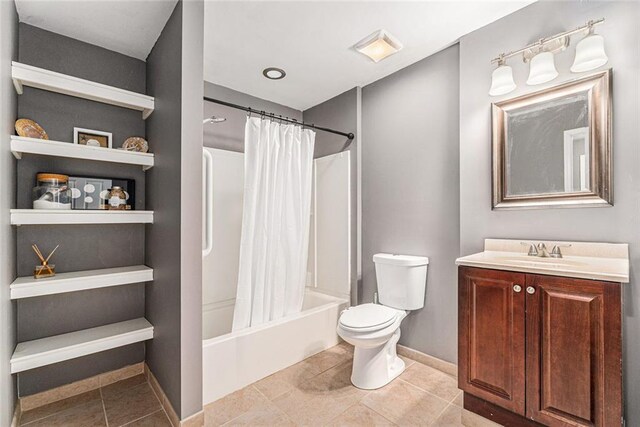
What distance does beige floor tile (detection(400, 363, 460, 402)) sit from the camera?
197 centimetres

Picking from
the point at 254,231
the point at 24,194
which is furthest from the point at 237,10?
the point at 24,194

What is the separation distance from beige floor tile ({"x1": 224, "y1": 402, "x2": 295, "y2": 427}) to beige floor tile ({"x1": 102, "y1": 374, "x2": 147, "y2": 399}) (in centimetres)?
86

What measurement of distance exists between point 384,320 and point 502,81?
1.64 m

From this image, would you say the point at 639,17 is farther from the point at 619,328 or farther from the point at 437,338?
the point at 437,338

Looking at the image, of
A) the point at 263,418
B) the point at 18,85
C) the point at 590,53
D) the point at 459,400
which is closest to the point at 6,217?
the point at 18,85

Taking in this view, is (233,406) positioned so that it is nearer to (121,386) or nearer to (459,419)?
(121,386)

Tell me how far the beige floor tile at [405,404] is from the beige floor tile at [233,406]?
678 mm

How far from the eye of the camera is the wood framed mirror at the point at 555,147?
149cm

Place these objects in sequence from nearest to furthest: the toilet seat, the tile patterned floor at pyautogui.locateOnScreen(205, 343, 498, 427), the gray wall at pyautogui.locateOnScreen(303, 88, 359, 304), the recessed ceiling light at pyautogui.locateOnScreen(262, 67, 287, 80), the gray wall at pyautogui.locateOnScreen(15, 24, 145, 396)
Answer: the tile patterned floor at pyautogui.locateOnScreen(205, 343, 498, 427)
the gray wall at pyautogui.locateOnScreen(15, 24, 145, 396)
the toilet seat
the recessed ceiling light at pyautogui.locateOnScreen(262, 67, 287, 80)
the gray wall at pyautogui.locateOnScreen(303, 88, 359, 304)

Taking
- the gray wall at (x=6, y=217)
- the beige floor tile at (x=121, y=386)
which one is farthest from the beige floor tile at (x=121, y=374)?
the gray wall at (x=6, y=217)

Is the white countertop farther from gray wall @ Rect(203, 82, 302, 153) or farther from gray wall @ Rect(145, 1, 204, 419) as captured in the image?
gray wall @ Rect(203, 82, 302, 153)

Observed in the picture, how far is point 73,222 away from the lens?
1717mm

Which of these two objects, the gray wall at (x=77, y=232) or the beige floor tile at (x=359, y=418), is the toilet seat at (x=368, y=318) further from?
the gray wall at (x=77, y=232)

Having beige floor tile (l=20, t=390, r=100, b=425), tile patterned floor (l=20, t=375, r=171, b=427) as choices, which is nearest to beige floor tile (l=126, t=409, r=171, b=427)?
tile patterned floor (l=20, t=375, r=171, b=427)
